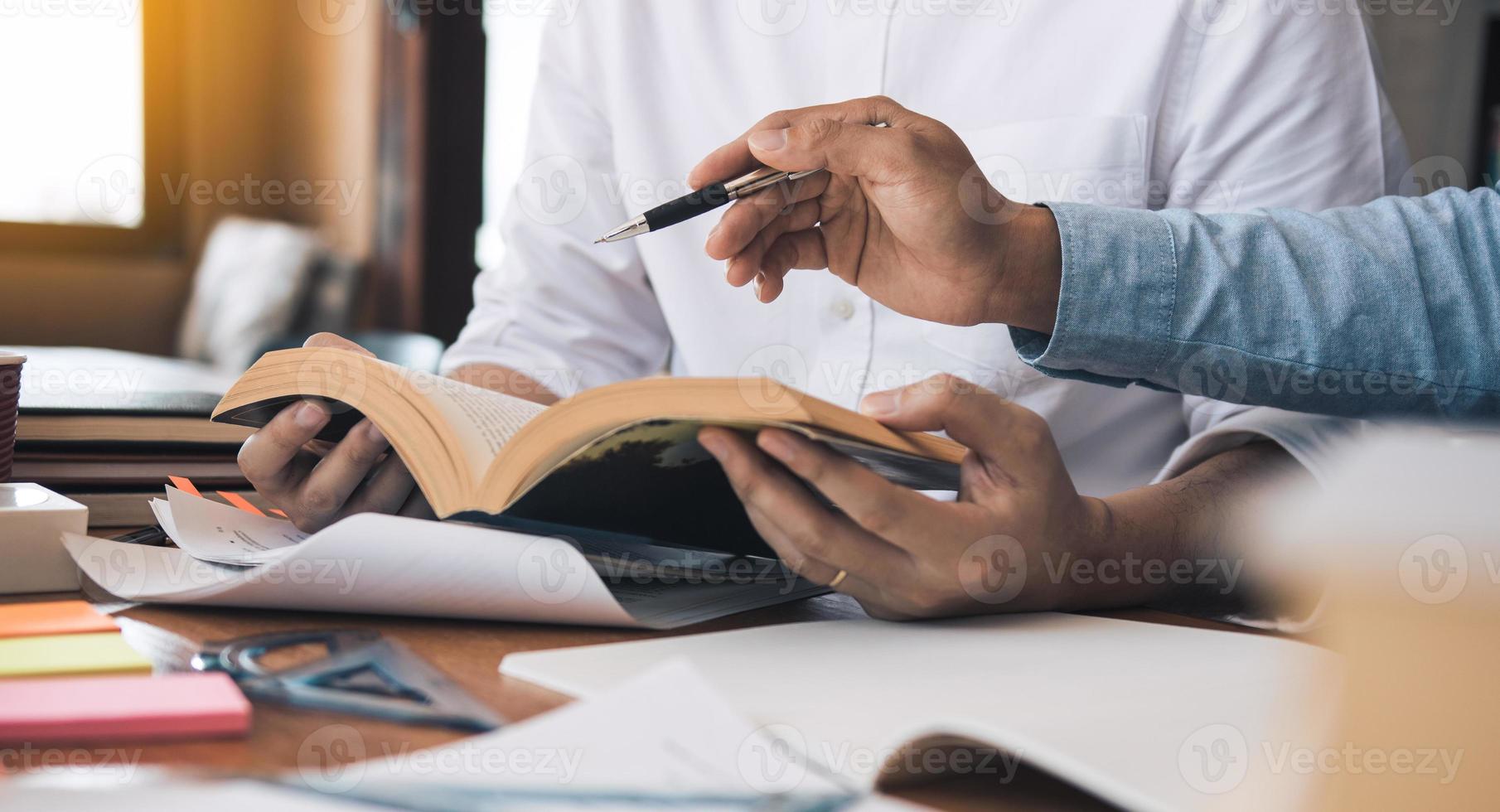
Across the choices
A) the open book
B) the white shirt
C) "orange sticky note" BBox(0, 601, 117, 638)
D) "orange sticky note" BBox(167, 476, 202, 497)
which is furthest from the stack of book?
the white shirt

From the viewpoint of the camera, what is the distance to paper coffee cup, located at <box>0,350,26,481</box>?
689 millimetres

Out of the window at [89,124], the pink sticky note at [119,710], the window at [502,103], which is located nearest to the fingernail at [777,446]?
the pink sticky note at [119,710]

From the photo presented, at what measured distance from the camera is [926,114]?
3.68ft

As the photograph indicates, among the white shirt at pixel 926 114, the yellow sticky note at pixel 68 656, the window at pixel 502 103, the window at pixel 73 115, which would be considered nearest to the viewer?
the yellow sticky note at pixel 68 656

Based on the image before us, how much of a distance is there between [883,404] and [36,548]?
0.44m

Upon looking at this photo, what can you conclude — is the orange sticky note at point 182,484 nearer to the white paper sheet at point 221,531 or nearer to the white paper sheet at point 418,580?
the white paper sheet at point 221,531

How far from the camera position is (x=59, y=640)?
0.48m

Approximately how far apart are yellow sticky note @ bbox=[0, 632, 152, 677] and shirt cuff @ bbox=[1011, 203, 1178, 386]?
489 mm

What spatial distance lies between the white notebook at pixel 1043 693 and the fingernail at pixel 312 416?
252 millimetres

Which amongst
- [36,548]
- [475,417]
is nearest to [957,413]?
[475,417]

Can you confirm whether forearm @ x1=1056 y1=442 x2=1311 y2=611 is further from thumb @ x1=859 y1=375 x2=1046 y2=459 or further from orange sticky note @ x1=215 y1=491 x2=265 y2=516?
orange sticky note @ x1=215 y1=491 x2=265 y2=516

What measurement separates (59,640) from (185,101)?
5.24m

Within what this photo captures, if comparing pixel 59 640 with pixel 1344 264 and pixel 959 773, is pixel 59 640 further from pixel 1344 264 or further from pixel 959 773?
pixel 1344 264

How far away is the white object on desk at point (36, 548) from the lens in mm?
592
